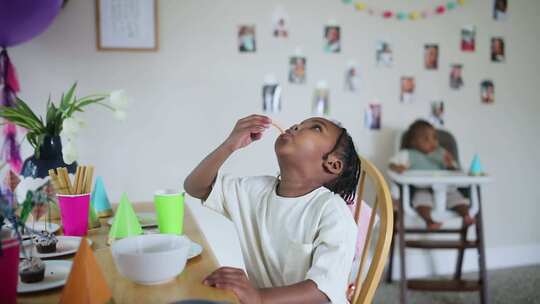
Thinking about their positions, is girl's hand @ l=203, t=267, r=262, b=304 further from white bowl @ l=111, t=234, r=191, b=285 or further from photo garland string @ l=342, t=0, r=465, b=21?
photo garland string @ l=342, t=0, r=465, b=21

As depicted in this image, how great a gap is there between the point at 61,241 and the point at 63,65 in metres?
1.46

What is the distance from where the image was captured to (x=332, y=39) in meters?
2.52

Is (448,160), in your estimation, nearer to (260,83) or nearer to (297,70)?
(297,70)

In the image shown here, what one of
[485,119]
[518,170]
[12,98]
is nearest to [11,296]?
[12,98]

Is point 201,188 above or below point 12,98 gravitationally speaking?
below

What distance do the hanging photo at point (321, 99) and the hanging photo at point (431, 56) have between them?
0.59 metres

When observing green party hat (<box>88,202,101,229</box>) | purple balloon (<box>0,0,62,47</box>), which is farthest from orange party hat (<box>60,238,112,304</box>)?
purple balloon (<box>0,0,62,47</box>)

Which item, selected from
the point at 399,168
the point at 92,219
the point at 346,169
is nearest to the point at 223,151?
the point at 346,169

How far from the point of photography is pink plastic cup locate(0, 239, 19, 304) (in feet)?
2.05

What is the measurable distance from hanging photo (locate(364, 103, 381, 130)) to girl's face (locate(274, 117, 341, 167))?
1595mm

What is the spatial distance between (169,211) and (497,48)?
2366 millimetres

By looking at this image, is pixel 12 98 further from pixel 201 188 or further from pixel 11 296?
pixel 11 296

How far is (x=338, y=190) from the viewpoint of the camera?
3.77 ft

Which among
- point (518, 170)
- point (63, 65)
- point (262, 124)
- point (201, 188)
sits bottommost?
point (518, 170)
